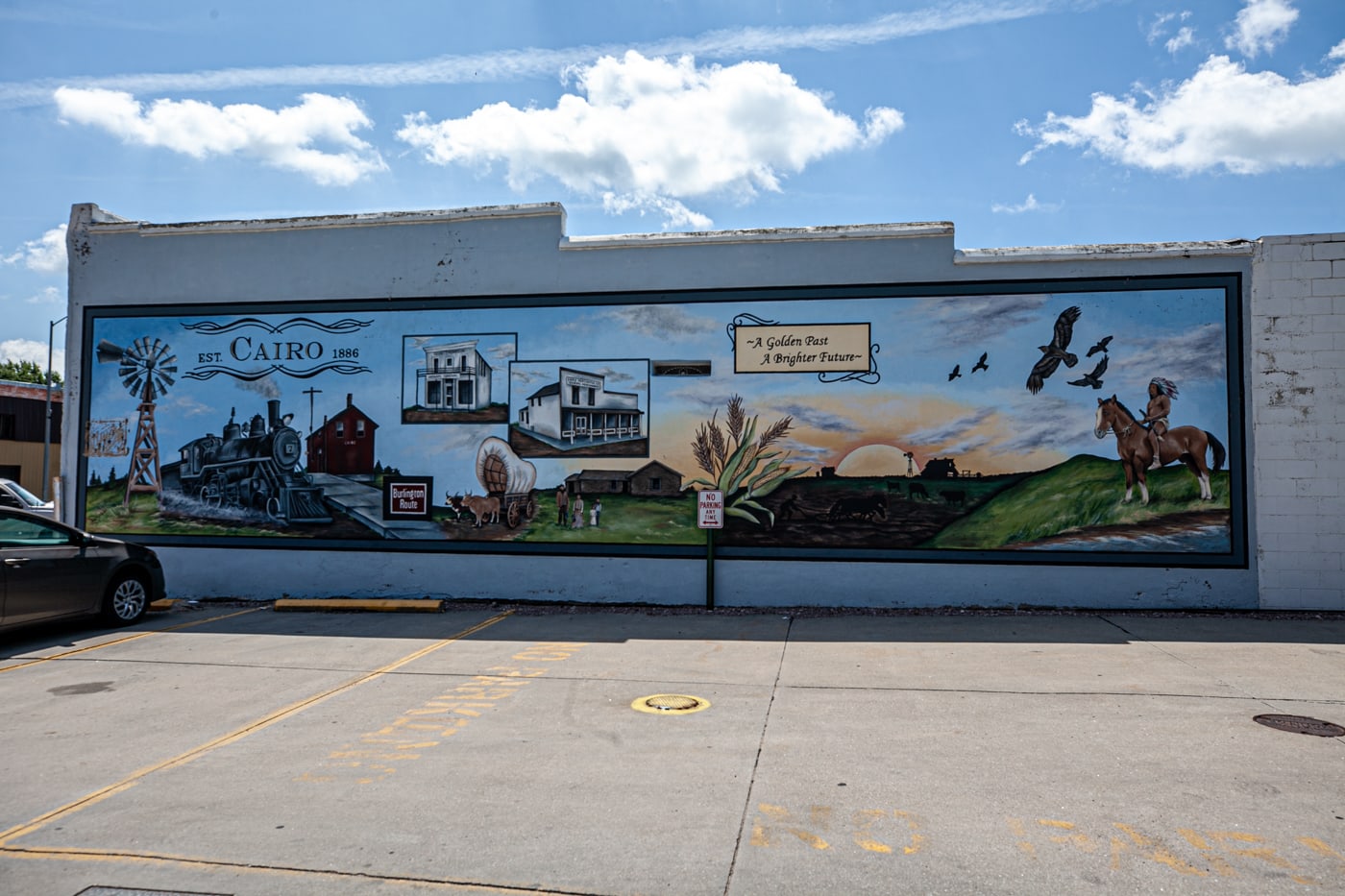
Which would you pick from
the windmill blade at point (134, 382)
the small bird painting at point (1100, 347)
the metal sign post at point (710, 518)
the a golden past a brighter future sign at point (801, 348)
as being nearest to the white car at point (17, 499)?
the windmill blade at point (134, 382)

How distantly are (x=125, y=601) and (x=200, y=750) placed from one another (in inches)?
241

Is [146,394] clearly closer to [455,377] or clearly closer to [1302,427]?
[455,377]

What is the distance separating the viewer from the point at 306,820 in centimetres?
518

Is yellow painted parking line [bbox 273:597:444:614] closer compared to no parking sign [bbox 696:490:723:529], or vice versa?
no parking sign [bbox 696:490:723:529]

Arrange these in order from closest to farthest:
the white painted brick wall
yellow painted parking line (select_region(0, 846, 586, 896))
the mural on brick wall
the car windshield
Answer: yellow painted parking line (select_region(0, 846, 586, 896)) → the white painted brick wall → the mural on brick wall → the car windshield

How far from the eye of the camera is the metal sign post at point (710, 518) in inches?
492

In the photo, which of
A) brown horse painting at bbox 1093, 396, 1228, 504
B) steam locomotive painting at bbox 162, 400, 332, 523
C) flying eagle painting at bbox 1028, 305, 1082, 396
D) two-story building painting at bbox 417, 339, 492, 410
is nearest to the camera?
brown horse painting at bbox 1093, 396, 1228, 504

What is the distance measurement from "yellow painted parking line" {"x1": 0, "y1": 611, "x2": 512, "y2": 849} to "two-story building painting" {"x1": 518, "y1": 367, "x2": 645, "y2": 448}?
410 cm

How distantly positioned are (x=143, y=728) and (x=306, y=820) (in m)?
2.81

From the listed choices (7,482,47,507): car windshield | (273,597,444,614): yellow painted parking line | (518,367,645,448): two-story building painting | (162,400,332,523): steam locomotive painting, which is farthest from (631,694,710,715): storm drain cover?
(7,482,47,507): car windshield

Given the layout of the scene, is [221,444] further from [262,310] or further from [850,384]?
[850,384]

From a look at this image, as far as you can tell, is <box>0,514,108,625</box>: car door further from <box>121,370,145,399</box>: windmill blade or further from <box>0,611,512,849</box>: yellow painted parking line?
<box>121,370,145,399</box>: windmill blade

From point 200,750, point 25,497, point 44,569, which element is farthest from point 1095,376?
point 25,497

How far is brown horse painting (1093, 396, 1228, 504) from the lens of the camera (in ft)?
39.9
